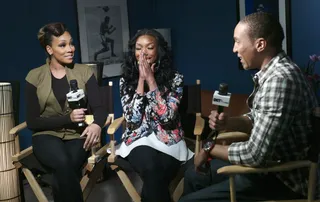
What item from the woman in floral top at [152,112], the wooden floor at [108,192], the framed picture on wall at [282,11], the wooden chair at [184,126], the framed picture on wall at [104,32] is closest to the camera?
the woman in floral top at [152,112]

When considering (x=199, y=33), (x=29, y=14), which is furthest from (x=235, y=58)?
(x=29, y=14)

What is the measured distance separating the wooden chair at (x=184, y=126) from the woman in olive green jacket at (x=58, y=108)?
14 centimetres

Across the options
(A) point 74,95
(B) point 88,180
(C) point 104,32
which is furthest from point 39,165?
(C) point 104,32

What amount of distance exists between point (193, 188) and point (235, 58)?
7.12 feet

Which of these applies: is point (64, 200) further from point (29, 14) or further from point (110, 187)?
point (29, 14)

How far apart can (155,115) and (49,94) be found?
0.74 metres

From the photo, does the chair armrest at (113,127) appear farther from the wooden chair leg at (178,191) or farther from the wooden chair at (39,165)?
the wooden chair leg at (178,191)

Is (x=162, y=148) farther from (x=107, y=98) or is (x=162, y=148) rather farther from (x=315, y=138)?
(x=315, y=138)

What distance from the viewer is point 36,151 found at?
9.56ft

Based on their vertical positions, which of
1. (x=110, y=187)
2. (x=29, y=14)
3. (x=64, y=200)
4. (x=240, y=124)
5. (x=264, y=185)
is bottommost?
(x=110, y=187)

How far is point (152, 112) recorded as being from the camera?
2.90 m

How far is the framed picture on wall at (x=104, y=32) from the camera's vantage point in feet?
13.8

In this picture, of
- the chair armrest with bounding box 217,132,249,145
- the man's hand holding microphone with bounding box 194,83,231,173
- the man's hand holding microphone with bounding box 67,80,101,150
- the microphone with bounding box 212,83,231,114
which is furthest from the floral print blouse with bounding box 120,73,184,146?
the microphone with bounding box 212,83,231,114

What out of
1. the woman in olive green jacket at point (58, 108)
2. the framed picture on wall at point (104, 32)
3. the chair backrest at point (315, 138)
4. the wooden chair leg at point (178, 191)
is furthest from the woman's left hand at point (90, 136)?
the chair backrest at point (315, 138)
